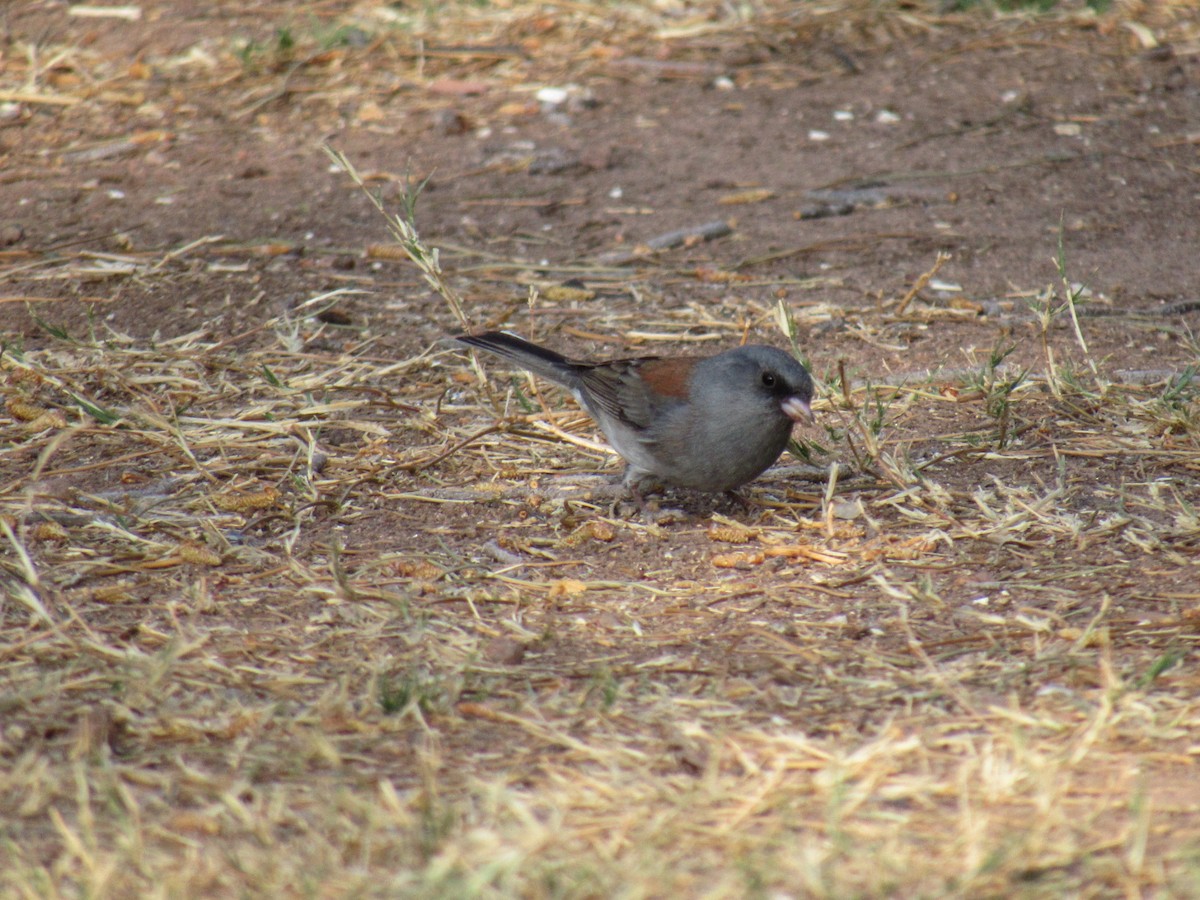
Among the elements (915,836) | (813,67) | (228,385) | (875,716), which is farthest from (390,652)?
(813,67)

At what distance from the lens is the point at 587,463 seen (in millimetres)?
4508

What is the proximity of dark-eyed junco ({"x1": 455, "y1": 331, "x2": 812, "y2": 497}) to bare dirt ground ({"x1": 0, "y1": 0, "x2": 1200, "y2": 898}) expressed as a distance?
158 millimetres

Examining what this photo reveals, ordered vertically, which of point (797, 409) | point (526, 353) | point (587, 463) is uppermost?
point (797, 409)

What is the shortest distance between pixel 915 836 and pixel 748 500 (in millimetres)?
1965

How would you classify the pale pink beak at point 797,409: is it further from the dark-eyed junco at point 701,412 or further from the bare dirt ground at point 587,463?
the bare dirt ground at point 587,463

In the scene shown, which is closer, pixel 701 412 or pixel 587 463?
pixel 701 412

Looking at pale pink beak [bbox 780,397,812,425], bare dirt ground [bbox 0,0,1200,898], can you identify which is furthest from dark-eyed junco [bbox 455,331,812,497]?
bare dirt ground [bbox 0,0,1200,898]

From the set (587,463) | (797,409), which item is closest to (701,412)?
(797,409)

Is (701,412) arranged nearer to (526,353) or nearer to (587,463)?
(587,463)

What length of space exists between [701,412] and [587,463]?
0.60 meters

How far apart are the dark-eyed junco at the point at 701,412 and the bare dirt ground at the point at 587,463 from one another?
0.16 metres

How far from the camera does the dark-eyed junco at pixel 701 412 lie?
156 inches

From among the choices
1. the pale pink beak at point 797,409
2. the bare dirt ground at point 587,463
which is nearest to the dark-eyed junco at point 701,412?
the pale pink beak at point 797,409

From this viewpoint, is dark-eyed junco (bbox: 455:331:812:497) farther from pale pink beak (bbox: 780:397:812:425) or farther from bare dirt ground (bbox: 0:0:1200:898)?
bare dirt ground (bbox: 0:0:1200:898)
